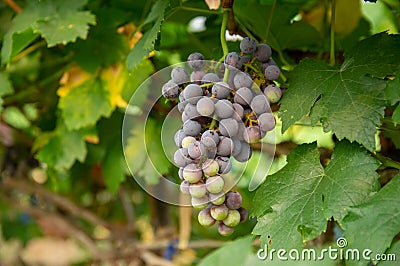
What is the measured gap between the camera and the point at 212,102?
651mm

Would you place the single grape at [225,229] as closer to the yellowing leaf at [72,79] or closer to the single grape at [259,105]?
the single grape at [259,105]

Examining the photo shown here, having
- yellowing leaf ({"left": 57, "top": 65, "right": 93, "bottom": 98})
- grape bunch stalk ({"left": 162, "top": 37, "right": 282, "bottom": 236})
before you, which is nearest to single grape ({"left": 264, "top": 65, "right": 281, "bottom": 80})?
grape bunch stalk ({"left": 162, "top": 37, "right": 282, "bottom": 236})

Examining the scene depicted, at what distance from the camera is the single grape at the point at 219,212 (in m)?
0.67

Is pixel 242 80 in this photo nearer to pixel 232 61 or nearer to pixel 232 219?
pixel 232 61

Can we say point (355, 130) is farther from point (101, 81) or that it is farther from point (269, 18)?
point (101, 81)

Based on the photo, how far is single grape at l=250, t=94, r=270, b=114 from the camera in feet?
2.21

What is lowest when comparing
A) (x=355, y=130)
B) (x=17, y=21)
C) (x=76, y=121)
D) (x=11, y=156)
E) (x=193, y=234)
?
(x=193, y=234)

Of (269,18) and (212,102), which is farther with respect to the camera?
(269,18)

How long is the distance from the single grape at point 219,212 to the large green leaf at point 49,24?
427 millimetres

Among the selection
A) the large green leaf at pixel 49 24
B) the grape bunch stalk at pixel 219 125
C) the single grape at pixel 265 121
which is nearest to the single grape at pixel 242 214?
the grape bunch stalk at pixel 219 125

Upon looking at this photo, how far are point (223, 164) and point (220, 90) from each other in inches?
3.4

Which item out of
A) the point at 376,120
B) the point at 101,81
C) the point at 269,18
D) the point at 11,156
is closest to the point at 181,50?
the point at 101,81

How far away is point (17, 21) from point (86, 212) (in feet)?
2.62

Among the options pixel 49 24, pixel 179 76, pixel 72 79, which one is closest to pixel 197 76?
pixel 179 76
